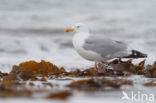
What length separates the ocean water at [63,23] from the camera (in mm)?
9430

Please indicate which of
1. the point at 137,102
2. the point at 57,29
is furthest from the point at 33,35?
the point at 137,102

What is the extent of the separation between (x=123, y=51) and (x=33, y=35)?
7.40 metres

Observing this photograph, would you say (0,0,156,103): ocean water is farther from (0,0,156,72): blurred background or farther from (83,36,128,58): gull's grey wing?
(83,36,128,58): gull's grey wing

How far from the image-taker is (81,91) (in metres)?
3.40

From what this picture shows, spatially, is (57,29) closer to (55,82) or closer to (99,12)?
(99,12)

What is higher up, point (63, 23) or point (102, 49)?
point (63, 23)

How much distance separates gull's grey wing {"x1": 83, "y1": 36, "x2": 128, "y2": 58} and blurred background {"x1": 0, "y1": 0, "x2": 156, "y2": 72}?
2.01 metres

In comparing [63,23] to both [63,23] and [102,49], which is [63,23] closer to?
[63,23]

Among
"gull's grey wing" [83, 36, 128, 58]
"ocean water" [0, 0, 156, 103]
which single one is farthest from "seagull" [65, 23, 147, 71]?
"ocean water" [0, 0, 156, 103]

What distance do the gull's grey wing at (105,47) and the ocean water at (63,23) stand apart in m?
1.91

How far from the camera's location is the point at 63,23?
45.9 feet

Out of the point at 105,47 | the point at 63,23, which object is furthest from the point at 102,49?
the point at 63,23

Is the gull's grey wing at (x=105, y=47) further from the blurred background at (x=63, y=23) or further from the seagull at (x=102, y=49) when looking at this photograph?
the blurred background at (x=63, y=23)

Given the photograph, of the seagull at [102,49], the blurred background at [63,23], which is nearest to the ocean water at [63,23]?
the blurred background at [63,23]
